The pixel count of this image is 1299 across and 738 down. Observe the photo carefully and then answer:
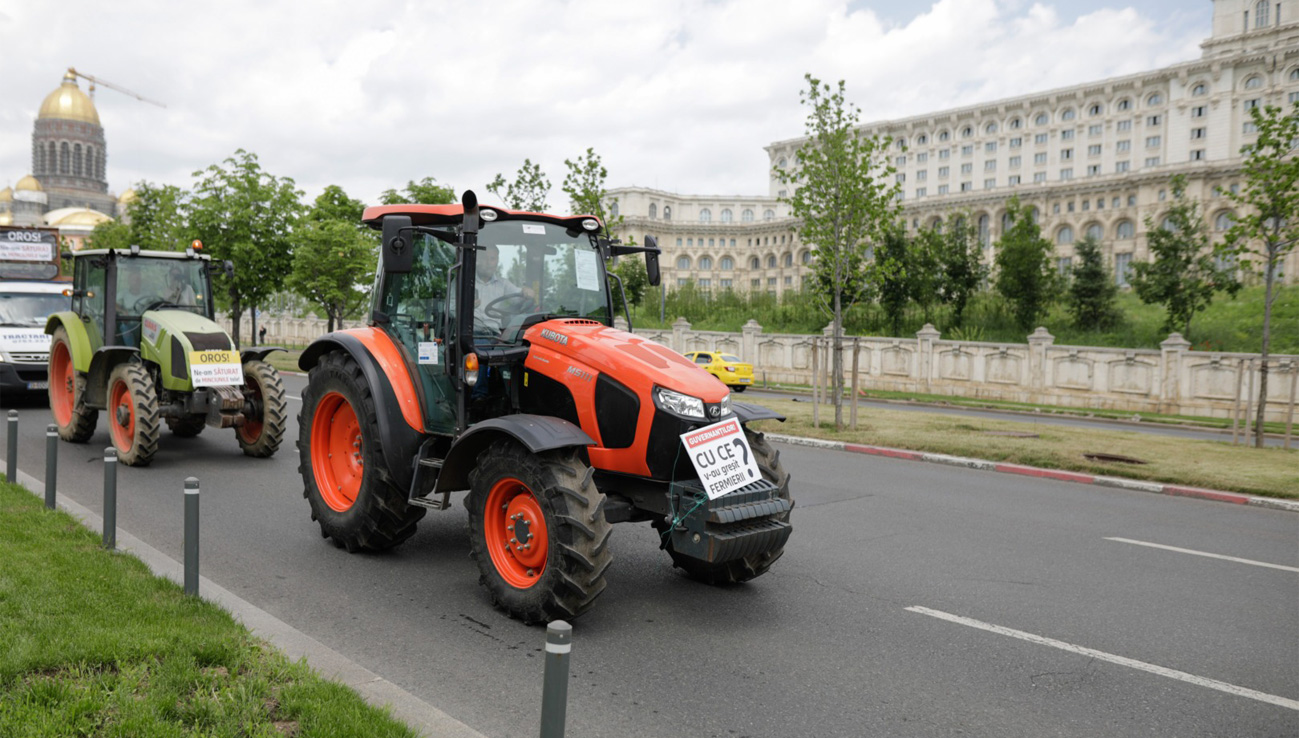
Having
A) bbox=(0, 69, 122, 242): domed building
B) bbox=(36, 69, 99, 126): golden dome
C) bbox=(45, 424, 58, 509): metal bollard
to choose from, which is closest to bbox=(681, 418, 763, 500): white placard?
bbox=(45, 424, 58, 509): metal bollard

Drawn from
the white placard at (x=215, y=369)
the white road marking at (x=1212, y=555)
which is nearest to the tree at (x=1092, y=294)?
the white road marking at (x=1212, y=555)

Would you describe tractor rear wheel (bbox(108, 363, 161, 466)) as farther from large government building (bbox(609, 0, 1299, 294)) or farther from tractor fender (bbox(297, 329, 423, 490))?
large government building (bbox(609, 0, 1299, 294))

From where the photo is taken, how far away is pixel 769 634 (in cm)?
565

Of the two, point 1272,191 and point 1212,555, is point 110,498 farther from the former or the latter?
point 1272,191

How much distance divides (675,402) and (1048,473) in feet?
31.2

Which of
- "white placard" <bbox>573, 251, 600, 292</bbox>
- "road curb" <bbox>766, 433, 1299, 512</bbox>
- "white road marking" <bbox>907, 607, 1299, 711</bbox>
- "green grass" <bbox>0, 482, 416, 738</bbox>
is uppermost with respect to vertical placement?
"white placard" <bbox>573, 251, 600, 292</bbox>

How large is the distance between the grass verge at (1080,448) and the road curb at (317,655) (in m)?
11.3

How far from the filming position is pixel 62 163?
140 meters

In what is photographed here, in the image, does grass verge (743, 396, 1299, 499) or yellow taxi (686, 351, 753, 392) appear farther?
yellow taxi (686, 351, 753, 392)

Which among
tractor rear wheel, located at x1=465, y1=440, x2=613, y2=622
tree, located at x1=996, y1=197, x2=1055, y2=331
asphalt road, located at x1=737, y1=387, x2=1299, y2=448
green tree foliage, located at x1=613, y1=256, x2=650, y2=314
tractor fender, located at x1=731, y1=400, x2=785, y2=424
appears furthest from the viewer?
green tree foliage, located at x1=613, y1=256, x2=650, y2=314

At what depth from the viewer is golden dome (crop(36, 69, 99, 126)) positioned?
139m

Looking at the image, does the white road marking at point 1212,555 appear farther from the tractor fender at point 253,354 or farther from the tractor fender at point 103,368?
the tractor fender at point 103,368

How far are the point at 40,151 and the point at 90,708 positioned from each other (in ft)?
561

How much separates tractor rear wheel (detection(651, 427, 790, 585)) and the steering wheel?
189 cm
